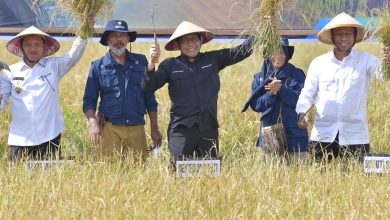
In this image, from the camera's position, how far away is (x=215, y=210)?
15.9ft

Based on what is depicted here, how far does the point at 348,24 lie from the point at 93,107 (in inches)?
75.1

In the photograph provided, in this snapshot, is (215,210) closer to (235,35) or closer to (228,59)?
(228,59)

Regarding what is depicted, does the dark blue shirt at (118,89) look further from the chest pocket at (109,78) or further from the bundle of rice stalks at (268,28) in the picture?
the bundle of rice stalks at (268,28)

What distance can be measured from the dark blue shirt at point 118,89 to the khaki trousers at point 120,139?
61 mm

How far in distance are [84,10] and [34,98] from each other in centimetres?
72

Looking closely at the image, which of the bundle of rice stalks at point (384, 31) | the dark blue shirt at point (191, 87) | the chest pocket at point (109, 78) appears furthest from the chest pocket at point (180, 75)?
the bundle of rice stalks at point (384, 31)

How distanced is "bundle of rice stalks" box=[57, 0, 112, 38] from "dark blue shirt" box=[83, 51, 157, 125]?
23 centimetres

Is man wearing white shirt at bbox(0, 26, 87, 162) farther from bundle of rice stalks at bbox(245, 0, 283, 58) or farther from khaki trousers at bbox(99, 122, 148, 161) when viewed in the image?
bundle of rice stalks at bbox(245, 0, 283, 58)

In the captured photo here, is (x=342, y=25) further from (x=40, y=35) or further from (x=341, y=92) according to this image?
(x=40, y=35)

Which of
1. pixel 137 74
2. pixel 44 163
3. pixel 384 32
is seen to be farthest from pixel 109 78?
pixel 384 32

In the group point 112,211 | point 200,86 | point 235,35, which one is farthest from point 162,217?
point 235,35

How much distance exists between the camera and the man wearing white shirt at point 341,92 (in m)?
6.15

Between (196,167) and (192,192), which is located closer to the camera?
(192,192)

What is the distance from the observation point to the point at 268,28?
242 inches
